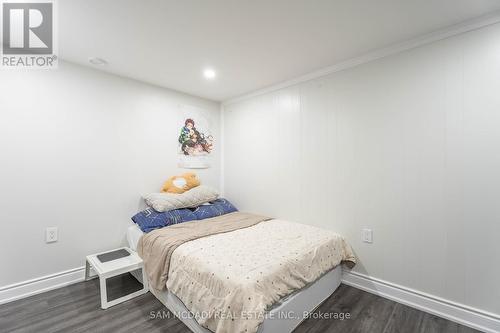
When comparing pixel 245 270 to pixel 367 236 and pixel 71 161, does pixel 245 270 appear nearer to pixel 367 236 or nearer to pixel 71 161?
pixel 367 236

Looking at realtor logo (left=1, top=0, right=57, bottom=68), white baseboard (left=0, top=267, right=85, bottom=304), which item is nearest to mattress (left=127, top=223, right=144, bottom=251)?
white baseboard (left=0, top=267, right=85, bottom=304)

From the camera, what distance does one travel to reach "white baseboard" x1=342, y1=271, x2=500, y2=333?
5.36 ft

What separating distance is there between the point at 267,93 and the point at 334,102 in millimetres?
993

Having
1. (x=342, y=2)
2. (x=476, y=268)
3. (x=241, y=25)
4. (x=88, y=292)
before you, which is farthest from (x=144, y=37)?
(x=476, y=268)

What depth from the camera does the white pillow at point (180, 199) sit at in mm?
2596

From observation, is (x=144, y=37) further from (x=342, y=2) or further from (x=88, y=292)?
(x=88, y=292)

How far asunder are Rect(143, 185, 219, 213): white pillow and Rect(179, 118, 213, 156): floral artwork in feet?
1.98

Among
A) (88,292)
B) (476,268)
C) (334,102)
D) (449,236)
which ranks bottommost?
(88,292)

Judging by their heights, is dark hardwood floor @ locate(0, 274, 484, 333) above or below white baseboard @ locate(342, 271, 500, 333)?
below

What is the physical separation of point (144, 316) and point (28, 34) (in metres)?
2.54

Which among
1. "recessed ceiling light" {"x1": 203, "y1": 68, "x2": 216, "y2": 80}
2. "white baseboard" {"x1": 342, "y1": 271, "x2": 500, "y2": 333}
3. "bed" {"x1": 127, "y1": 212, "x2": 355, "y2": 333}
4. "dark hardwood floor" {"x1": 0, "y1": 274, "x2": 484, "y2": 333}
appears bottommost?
"dark hardwood floor" {"x1": 0, "y1": 274, "x2": 484, "y2": 333}

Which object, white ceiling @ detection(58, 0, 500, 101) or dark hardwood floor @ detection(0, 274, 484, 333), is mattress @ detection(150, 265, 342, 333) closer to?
dark hardwood floor @ detection(0, 274, 484, 333)

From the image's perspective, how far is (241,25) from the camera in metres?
1.75

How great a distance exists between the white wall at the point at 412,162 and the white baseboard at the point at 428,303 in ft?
0.18
